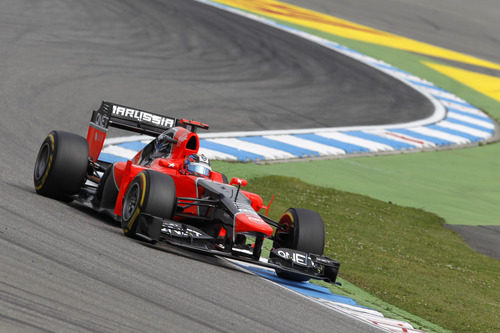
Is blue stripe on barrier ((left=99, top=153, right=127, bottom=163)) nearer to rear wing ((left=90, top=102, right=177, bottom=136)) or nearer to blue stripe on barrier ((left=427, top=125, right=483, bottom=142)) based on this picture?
rear wing ((left=90, top=102, right=177, bottom=136))

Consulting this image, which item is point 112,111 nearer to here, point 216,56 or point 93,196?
point 93,196

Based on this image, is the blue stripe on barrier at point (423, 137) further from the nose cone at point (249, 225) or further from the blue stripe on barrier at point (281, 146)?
the nose cone at point (249, 225)

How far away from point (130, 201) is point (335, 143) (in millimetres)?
9557

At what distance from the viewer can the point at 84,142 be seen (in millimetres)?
9812

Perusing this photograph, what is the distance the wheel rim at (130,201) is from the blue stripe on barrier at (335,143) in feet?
30.4

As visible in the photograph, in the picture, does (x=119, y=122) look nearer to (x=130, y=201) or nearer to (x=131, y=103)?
(x=130, y=201)

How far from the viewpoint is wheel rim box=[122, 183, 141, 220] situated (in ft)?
28.7

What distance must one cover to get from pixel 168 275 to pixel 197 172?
2264 millimetres

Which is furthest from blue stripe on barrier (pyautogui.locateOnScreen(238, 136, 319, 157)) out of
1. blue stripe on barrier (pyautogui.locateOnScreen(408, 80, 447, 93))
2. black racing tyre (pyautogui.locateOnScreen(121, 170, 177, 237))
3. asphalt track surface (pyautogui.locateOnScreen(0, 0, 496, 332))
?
blue stripe on barrier (pyautogui.locateOnScreen(408, 80, 447, 93))

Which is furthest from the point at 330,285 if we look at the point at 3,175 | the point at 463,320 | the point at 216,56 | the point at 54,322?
the point at 216,56

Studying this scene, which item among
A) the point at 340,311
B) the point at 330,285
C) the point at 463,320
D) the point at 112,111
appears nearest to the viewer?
the point at 340,311

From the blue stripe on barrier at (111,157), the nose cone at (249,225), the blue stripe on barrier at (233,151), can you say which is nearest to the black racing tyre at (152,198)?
the nose cone at (249,225)

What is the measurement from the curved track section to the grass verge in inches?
73.6

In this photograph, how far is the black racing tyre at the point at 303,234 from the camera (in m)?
9.17
